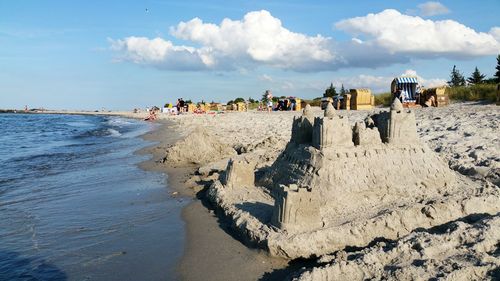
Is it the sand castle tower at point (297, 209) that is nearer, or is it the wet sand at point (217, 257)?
the wet sand at point (217, 257)

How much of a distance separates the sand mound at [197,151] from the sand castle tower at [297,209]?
6.09 m

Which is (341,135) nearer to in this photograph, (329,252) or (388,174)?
(388,174)

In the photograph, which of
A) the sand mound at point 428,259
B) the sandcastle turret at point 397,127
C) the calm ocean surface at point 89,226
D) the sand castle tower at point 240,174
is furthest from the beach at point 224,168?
the sandcastle turret at point 397,127

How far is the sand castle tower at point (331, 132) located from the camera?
5234 millimetres

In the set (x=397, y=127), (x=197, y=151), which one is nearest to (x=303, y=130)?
(x=397, y=127)

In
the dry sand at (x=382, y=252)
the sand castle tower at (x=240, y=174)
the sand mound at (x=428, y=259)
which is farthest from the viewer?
the sand castle tower at (x=240, y=174)

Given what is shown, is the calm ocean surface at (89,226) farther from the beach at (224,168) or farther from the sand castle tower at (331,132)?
the sand castle tower at (331,132)

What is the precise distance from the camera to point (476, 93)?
753 inches

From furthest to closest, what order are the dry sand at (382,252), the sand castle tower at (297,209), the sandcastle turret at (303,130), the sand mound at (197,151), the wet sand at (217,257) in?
the sand mound at (197,151)
the sandcastle turret at (303,130)
the sand castle tower at (297,209)
the wet sand at (217,257)
the dry sand at (382,252)

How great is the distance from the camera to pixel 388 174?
17.8 ft

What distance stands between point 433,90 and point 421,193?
49.4ft

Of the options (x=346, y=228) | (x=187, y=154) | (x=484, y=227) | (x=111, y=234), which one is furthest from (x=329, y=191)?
(x=187, y=154)

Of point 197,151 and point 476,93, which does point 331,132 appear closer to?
point 197,151

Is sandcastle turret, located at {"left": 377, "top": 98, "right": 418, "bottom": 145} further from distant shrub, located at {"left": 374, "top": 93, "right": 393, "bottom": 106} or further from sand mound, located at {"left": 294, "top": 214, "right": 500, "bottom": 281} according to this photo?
distant shrub, located at {"left": 374, "top": 93, "right": 393, "bottom": 106}
